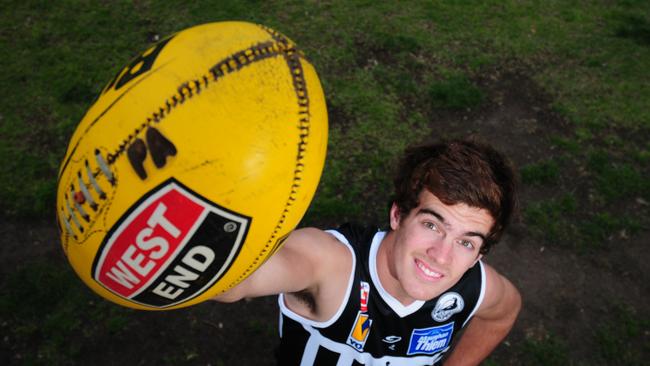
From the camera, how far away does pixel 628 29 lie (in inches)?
269

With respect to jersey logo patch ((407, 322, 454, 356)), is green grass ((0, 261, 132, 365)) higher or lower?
lower

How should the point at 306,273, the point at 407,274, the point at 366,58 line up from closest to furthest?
the point at 306,273 < the point at 407,274 < the point at 366,58

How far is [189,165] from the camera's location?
151 cm

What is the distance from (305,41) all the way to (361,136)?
1694mm

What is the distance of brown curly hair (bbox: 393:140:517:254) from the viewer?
2.21 metres

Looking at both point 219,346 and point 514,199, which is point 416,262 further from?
point 219,346

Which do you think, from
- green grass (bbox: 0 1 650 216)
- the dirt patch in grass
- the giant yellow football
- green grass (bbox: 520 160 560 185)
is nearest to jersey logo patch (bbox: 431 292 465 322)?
the giant yellow football

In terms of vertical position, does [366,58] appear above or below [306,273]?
below

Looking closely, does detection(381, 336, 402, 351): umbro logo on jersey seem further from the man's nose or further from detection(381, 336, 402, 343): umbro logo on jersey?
the man's nose

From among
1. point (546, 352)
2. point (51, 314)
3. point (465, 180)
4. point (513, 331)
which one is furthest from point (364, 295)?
point (51, 314)

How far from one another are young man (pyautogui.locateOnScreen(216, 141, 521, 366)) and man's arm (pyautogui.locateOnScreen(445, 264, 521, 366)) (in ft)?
0.04

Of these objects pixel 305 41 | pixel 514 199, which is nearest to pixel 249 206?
pixel 514 199

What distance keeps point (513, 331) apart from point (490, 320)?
1.39 meters

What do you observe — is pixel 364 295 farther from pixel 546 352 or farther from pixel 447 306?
pixel 546 352
